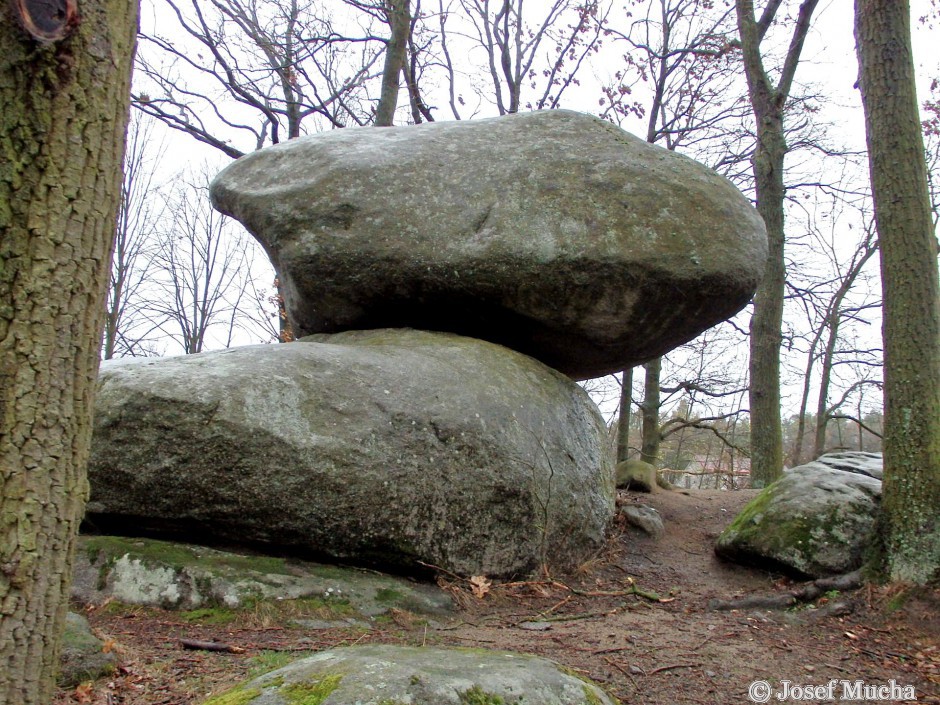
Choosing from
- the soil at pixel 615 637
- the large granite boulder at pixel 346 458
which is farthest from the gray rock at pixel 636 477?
the soil at pixel 615 637

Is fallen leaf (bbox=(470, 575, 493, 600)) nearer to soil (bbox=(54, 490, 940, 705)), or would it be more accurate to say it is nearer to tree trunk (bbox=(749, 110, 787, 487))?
soil (bbox=(54, 490, 940, 705))

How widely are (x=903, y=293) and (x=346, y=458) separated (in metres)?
3.66

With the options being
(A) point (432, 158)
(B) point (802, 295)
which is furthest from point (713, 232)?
(B) point (802, 295)

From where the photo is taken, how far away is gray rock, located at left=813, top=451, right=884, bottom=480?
586cm

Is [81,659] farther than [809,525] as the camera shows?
No

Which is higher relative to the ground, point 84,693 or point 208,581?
point 208,581

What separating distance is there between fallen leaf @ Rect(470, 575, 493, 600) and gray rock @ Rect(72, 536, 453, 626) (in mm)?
275

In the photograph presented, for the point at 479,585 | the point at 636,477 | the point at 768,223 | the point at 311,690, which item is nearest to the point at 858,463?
the point at 636,477

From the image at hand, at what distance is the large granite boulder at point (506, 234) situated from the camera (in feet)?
19.0

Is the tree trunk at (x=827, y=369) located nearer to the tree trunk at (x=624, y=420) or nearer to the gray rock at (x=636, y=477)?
the tree trunk at (x=624, y=420)

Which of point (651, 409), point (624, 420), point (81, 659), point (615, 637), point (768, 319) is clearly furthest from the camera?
point (651, 409)

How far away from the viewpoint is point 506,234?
19.1ft

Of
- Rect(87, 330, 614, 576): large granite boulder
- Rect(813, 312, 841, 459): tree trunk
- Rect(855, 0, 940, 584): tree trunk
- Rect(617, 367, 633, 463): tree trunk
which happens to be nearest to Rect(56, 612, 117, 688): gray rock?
Rect(87, 330, 614, 576): large granite boulder

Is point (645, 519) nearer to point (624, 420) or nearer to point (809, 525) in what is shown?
point (809, 525)
